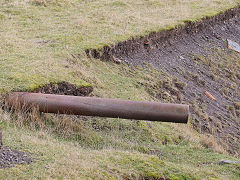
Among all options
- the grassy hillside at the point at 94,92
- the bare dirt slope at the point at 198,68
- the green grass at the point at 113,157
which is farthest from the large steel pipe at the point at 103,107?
the bare dirt slope at the point at 198,68

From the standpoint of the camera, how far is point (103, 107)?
6.73 m

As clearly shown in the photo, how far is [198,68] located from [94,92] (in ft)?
16.9

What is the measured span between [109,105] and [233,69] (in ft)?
26.5

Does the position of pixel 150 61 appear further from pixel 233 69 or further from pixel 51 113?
pixel 51 113

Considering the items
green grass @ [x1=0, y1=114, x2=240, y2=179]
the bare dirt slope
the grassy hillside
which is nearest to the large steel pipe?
the grassy hillside

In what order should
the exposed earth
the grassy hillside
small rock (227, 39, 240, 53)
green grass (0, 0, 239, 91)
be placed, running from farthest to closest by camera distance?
small rock (227, 39, 240, 53) < green grass (0, 0, 239, 91) < the grassy hillside < the exposed earth

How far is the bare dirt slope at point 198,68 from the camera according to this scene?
1041cm

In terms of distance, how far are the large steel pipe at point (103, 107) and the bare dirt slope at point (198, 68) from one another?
3163 mm

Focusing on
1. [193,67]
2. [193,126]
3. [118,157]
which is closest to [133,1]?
[193,67]

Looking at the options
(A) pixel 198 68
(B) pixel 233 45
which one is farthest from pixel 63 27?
(B) pixel 233 45

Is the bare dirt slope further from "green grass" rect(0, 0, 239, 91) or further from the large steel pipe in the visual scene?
the large steel pipe

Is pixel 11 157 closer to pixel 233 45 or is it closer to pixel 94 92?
pixel 94 92

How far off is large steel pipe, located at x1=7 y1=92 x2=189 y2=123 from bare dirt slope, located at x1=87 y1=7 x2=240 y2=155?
3163mm

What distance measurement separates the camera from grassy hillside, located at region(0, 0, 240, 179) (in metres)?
5.35
